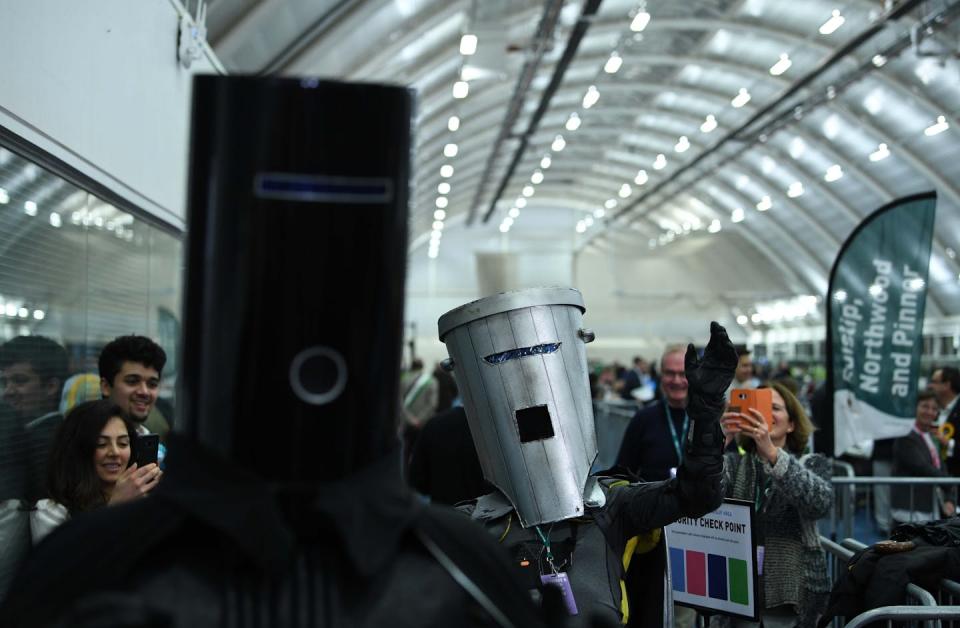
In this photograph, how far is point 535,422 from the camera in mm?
3062

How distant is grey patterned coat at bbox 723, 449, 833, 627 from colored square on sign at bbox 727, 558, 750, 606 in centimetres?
30

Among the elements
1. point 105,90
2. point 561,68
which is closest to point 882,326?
point 105,90

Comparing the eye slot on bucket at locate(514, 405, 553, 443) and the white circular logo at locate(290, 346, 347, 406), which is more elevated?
the white circular logo at locate(290, 346, 347, 406)

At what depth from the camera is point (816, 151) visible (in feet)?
95.9

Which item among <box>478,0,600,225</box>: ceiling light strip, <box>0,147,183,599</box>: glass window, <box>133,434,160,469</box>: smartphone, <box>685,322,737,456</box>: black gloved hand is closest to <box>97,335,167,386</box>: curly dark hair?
<box>0,147,183,599</box>: glass window

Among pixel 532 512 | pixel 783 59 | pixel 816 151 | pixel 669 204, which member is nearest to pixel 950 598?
pixel 532 512

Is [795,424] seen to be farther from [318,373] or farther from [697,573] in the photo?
[318,373]

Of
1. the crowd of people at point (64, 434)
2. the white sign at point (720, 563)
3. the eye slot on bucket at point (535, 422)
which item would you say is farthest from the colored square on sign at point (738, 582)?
the crowd of people at point (64, 434)

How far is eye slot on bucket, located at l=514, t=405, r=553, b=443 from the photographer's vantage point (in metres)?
3.05

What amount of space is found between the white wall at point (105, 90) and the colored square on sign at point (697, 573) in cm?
269

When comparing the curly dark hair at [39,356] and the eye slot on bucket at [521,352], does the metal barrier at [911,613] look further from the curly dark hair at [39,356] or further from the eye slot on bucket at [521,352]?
the curly dark hair at [39,356]

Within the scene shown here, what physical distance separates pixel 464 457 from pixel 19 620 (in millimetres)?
3613

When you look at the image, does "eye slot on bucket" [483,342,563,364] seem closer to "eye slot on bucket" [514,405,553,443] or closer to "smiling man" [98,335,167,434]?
"eye slot on bucket" [514,405,553,443]

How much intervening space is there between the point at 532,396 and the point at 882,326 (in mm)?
5525
